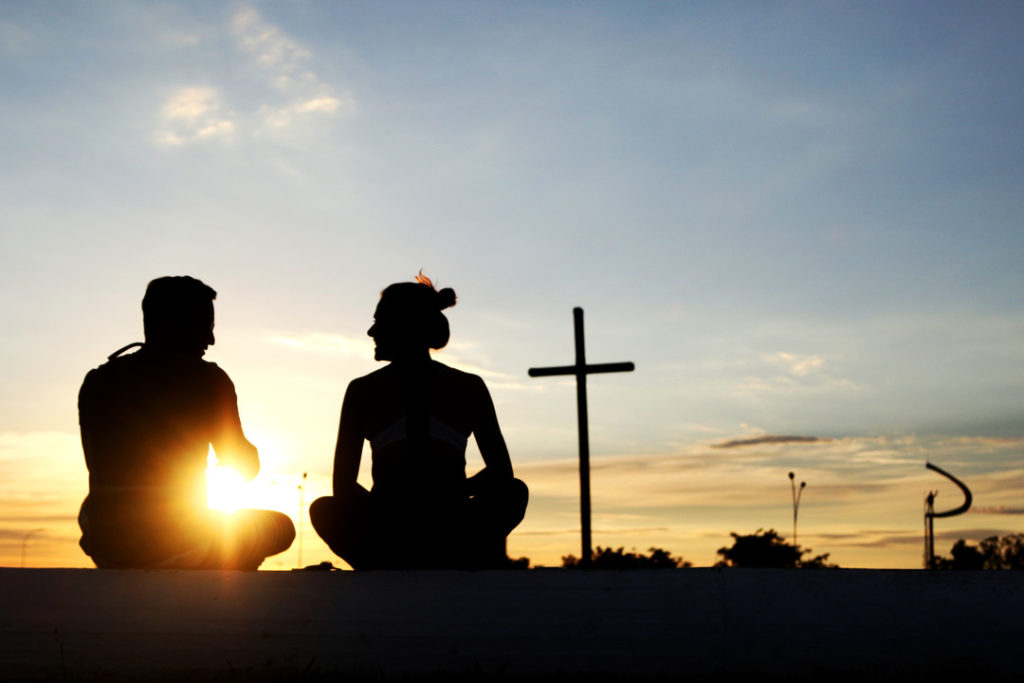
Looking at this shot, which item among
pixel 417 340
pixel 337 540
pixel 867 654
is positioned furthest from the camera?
pixel 417 340

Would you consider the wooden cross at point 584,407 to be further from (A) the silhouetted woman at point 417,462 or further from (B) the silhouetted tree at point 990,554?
(B) the silhouetted tree at point 990,554

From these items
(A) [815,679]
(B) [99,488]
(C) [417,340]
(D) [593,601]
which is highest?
(C) [417,340]

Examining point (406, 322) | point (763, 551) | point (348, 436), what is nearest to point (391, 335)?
point (406, 322)

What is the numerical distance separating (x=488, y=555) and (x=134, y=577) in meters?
1.65

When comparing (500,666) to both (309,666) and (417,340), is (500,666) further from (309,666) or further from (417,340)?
(417,340)

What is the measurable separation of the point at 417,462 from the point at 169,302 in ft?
4.54

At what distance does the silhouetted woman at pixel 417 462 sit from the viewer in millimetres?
4730

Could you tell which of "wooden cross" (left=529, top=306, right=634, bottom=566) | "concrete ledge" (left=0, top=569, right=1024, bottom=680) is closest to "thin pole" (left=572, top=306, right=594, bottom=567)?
"wooden cross" (left=529, top=306, right=634, bottom=566)

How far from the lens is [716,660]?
3.46m

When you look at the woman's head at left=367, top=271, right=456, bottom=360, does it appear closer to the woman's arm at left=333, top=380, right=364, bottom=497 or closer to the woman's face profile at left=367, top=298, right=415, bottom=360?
the woman's face profile at left=367, top=298, right=415, bottom=360

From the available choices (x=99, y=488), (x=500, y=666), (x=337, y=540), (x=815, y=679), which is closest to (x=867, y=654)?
(x=815, y=679)

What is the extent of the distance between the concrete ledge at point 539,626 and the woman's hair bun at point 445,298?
186 centimetres

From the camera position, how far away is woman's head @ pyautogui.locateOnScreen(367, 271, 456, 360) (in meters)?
5.18

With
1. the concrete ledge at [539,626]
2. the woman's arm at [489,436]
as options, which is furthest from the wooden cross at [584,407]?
the concrete ledge at [539,626]
